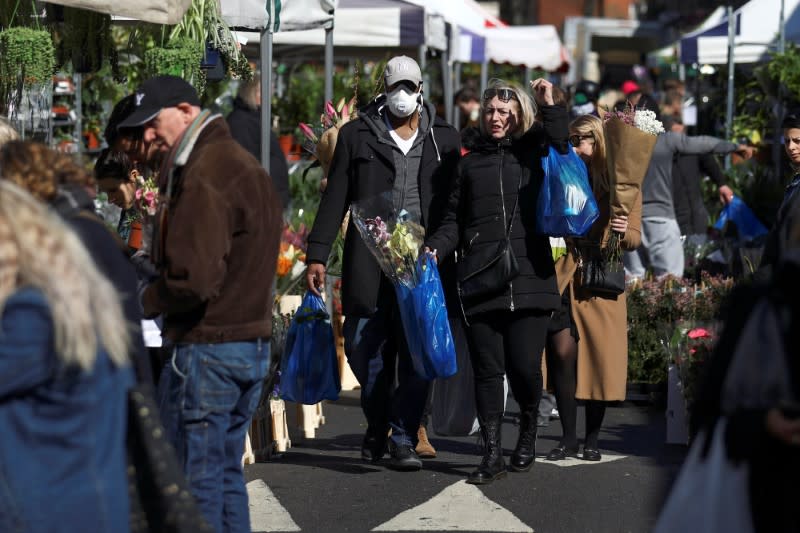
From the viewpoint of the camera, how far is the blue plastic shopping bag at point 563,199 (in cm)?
718

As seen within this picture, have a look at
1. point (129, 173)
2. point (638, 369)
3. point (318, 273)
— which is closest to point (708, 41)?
point (638, 369)

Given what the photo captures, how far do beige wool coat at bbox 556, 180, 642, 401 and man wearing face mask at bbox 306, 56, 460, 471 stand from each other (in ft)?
2.89

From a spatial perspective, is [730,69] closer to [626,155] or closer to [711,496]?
[626,155]

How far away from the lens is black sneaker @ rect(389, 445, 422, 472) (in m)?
7.64

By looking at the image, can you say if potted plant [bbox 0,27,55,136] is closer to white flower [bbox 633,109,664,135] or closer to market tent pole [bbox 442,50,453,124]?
white flower [bbox 633,109,664,135]

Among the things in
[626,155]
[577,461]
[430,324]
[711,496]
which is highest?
[626,155]

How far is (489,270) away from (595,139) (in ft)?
4.29

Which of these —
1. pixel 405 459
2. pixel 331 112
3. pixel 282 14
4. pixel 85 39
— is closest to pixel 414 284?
pixel 405 459

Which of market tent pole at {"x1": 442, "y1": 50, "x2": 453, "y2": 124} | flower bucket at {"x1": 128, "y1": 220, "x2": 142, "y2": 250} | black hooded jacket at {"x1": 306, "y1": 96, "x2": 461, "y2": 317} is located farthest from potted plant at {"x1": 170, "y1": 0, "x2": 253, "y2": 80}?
market tent pole at {"x1": 442, "y1": 50, "x2": 453, "y2": 124}

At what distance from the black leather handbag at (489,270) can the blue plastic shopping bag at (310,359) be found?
859mm

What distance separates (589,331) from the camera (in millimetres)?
8164

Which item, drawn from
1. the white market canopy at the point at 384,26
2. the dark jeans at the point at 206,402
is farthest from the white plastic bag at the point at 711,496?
the white market canopy at the point at 384,26

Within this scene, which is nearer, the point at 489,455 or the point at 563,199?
the point at 563,199

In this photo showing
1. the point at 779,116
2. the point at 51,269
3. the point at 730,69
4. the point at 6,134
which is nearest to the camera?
the point at 51,269
